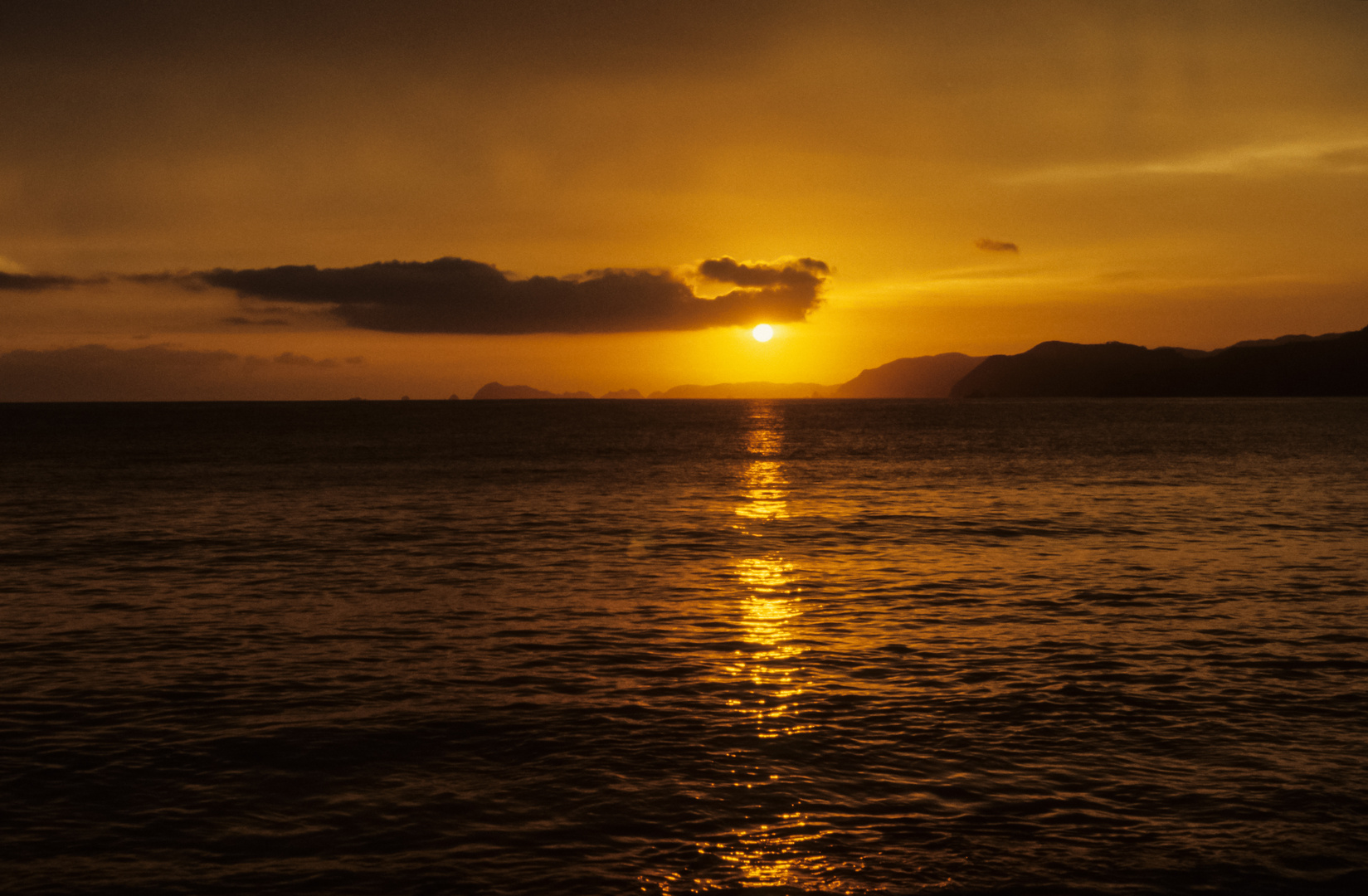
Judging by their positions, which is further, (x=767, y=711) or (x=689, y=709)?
(x=689, y=709)

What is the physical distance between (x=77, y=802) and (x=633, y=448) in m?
105

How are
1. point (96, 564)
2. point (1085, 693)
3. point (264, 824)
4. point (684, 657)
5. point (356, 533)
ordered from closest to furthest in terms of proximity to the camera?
point (264, 824) < point (1085, 693) < point (684, 657) < point (96, 564) < point (356, 533)

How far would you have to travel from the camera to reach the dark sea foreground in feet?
38.4

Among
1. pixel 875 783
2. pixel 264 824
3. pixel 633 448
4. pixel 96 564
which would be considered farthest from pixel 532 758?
pixel 633 448

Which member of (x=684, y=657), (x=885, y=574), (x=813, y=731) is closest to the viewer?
(x=813, y=731)

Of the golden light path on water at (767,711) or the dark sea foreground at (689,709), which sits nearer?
the golden light path on water at (767,711)

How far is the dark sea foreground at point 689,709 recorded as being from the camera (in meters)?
11.7

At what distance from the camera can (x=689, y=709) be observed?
17.4 m

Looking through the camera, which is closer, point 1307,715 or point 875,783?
point 875,783

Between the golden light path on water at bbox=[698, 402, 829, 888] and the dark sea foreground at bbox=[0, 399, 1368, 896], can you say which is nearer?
the golden light path on water at bbox=[698, 402, 829, 888]

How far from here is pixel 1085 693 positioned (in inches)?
707

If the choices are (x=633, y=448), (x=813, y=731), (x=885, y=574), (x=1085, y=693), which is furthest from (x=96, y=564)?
(x=633, y=448)

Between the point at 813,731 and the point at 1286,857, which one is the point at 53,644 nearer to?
the point at 813,731

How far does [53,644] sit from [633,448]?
9685 cm
